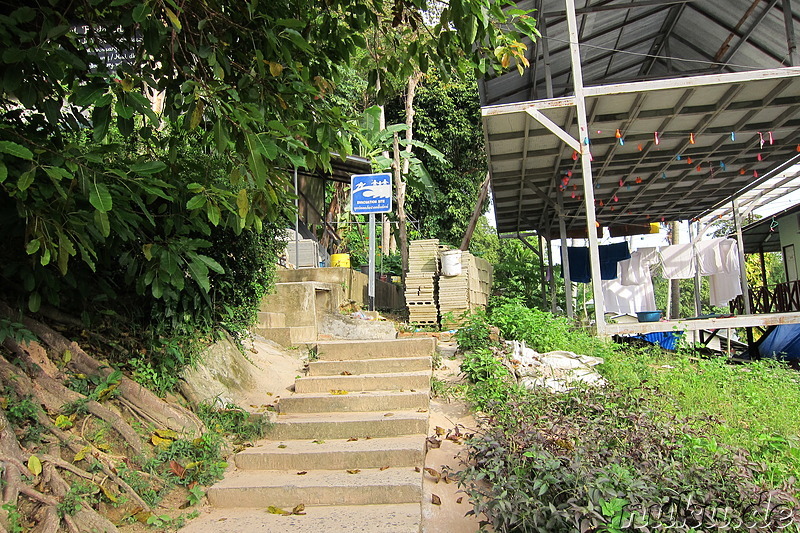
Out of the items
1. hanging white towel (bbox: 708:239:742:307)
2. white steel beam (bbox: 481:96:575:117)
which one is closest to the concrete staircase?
white steel beam (bbox: 481:96:575:117)

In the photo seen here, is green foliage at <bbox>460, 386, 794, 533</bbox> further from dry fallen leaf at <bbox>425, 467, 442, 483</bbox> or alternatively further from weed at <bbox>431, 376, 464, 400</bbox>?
weed at <bbox>431, 376, 464, 400</bbox>

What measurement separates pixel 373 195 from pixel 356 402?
187 inches

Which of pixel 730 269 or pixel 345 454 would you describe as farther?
pixel 730 269

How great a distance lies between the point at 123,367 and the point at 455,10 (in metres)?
4.22

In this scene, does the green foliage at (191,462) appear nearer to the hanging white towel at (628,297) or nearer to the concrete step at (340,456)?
the concrete step at (340,456)

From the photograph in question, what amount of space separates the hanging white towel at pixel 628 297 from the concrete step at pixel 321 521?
1214cm

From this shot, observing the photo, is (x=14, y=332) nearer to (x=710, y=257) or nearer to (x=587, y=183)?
(x=587, y=183)

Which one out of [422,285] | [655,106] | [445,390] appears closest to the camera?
[445,390]

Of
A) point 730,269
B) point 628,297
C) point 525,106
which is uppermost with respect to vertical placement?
point 525,106

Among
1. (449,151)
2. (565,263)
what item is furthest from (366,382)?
(449,151)

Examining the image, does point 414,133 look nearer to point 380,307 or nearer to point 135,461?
point 380,307

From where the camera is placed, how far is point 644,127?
1030cm

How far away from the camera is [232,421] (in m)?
5.58

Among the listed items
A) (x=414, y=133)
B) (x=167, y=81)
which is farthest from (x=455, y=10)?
(x=414, y=133)
